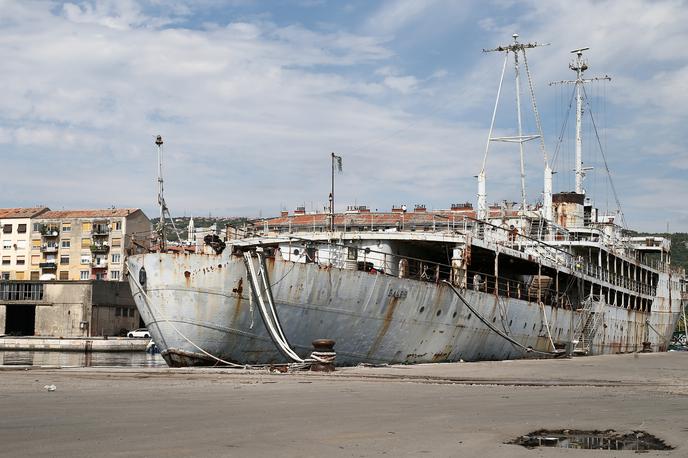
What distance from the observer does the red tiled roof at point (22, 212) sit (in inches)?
3745

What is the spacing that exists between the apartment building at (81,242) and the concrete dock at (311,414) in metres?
75.8

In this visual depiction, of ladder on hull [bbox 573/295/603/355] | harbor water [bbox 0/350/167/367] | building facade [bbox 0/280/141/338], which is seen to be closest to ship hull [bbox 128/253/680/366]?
ladder on hull [bbox 573/295/603/355]

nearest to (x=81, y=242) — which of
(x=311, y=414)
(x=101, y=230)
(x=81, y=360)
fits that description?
(x=101, y=230)

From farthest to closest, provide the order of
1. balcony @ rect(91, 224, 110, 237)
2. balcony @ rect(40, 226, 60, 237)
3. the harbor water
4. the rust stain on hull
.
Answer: balcony @ rect(40, 226, 60, 237)
balcony @ rect(91, 224, 110, 237)
the harbor water
the rust stain on hull

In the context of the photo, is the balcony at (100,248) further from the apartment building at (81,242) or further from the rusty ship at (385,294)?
the rusty ship at (385,294)

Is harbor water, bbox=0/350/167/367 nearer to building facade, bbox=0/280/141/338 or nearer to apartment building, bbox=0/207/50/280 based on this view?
building facade, bbox=0/280/141/338

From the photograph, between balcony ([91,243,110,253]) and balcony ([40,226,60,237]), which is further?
balcony ([40,226,60,237])

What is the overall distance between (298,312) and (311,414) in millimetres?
12202

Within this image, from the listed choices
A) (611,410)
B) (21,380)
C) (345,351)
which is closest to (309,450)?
(611,410)

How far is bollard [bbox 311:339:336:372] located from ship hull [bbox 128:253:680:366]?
2.63 meters

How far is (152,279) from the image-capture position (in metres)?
22.3

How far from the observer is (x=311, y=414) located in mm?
10234

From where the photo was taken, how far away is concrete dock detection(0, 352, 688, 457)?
7.79 m

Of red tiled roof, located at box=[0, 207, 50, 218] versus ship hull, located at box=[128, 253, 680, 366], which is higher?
red tiled roof, located at box=[0, 207, 50, 218]
